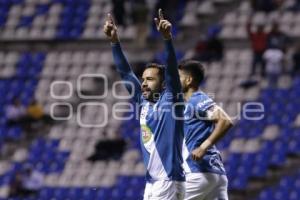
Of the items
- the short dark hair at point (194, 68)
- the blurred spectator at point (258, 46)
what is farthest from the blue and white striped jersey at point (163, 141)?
the blurred spectator at point (258, 46)

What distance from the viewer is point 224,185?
795 centimetres

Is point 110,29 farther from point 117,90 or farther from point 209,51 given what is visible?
point 117,90

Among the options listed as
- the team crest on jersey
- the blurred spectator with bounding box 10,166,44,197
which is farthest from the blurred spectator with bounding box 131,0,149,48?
the team crest on jersey

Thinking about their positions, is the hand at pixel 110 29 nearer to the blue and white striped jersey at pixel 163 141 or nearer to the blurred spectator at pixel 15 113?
the blue and white striped jersey at pixel 163 141

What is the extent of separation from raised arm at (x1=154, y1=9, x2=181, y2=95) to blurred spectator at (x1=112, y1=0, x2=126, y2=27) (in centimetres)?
1177

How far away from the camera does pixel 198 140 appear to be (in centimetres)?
786

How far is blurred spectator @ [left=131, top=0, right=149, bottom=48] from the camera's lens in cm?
1831

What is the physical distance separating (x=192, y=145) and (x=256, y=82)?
872cm

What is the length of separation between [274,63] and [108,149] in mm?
3630

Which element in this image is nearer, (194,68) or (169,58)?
(169,58)

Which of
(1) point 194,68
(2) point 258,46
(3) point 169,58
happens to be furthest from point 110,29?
(2) point 258,46

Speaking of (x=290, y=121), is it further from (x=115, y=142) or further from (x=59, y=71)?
(x=59, y=71)

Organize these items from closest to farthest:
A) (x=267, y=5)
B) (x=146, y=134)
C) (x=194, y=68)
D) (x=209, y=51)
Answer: (x=146, y=134), (x=194, y=68), (x=209, y=51), (x=267, y=5)

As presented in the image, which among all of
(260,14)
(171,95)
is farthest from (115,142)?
(171,95)
